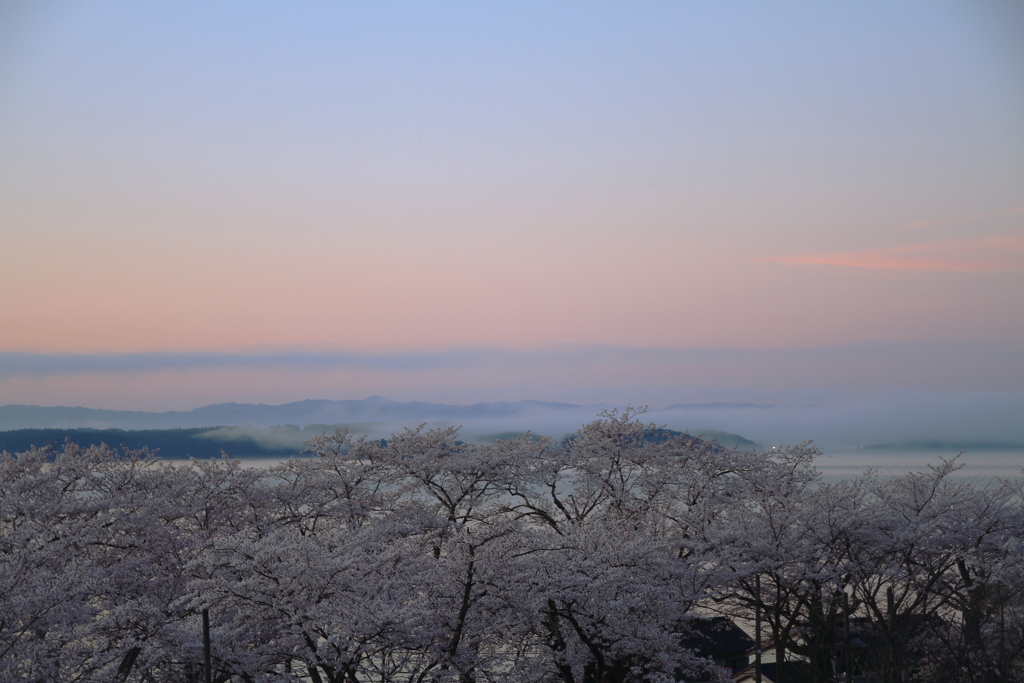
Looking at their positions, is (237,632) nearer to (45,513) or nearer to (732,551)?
(45,513)

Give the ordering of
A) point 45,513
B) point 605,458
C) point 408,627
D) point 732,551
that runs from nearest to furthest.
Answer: point 408,627 → point 45,513 → point 732,551 → point 605,458

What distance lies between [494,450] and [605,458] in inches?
170

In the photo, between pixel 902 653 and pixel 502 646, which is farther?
pixel 902 653

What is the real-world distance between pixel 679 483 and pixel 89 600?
17309 millimetres

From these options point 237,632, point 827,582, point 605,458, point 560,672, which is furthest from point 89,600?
point 827,582

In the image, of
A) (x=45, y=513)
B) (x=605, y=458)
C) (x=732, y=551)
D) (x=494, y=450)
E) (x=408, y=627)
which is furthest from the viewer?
(x=605, y=458)

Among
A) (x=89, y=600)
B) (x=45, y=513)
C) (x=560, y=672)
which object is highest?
(x=45, y=513)

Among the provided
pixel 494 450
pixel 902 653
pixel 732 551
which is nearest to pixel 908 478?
pixel 902 653

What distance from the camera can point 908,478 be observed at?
94.0 feet

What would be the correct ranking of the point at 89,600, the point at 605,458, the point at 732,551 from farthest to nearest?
1. the point at 605,458
2. the point at 732,551
3. the point at 89,600

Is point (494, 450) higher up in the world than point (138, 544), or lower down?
higher up

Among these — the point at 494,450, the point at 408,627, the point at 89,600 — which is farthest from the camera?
the point at 494,450

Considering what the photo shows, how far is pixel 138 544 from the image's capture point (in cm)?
2008

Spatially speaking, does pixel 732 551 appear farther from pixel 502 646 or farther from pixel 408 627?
pixel 408 627
